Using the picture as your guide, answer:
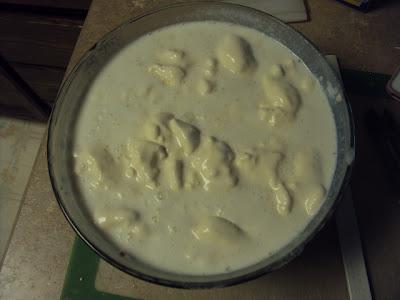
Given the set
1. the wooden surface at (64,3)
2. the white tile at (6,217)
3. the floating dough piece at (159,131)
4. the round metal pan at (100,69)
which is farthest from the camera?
the white tile at (6,217)

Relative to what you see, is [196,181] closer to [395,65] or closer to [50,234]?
[50,234]

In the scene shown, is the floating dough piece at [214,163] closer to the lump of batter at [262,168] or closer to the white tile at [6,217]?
the lump of batter at [262,168]

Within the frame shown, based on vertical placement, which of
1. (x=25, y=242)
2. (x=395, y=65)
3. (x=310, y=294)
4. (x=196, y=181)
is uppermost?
(x=395, y=65)

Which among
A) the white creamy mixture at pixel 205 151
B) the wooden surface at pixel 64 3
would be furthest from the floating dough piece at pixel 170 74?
the wooden surface at pixel 64 3

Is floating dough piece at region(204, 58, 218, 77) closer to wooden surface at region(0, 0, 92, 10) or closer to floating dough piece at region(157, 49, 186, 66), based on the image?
floating dough piece at region(157, 49, 186, 66)

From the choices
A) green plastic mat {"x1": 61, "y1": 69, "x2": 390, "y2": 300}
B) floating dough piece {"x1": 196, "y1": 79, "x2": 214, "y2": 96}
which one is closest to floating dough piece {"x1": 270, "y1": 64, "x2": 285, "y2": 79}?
floating dough piece {"x1": 196, "y1": 79, "x2": 214, "y2": 96}

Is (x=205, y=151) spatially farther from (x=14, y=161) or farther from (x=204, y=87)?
(x=14, y=161)

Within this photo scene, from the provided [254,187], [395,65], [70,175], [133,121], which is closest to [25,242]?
[70,175]
